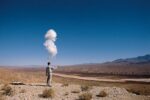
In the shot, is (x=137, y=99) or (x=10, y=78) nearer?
(x=137, y=99)

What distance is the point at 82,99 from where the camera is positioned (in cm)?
1605

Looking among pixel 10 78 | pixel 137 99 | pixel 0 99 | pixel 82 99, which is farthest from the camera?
pixel 10 78

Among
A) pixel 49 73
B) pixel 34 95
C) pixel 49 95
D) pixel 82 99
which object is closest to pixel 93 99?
pixel 82 99

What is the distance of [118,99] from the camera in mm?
16578

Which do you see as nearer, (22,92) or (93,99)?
(93,99)

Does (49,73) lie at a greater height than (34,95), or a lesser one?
greater

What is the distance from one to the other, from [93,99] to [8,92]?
5.83 meters

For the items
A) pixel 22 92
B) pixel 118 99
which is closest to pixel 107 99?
pixel 118 99

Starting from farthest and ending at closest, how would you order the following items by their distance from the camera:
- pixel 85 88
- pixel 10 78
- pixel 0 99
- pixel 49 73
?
pixel 10 78
pixel 49 73
pixel 85 88
pixel 0 99

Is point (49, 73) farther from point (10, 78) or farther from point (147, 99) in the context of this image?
point (10, 78)

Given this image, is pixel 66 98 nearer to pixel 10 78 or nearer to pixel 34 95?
pixel 34 95

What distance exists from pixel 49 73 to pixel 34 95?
19.3 ft

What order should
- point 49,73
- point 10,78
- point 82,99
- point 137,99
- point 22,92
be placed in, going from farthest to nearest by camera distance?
point 10,78 < point 49,73 < point 22,92 < point 137,99 < point 82,99

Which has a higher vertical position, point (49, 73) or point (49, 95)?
point (49, 73)
